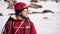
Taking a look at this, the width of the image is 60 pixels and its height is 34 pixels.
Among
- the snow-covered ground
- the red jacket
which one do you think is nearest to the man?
the red jacket

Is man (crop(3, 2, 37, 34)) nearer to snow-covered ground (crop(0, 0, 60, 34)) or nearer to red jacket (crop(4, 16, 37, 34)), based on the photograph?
red jacket (crop(4, 16, 37, 34))

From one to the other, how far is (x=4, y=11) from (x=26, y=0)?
0.82ft

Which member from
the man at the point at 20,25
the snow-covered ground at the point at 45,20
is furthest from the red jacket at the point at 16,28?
the snow-covered ground at the point at 45,20

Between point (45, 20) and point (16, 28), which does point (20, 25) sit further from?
point (45, 20)

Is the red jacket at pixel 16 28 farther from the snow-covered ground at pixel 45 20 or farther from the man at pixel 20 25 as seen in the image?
the snow-covered ground at pixel 45 20

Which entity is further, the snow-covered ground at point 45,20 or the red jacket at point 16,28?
the snow-covered ground at point 45,20

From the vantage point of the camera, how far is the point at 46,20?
1859 mm

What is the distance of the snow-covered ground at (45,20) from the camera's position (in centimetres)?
184

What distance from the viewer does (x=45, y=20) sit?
1.86 metres

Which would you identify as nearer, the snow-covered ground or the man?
the man

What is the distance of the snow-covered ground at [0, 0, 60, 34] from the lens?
1.84 m

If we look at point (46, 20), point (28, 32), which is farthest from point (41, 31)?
point (28, 32)

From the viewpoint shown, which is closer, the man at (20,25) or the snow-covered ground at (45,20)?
the man at (20,25)

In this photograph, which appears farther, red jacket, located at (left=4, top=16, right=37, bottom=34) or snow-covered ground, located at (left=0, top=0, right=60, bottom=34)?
snow-covered ground, located at (left=0, top=0, right=60, bottom=34)
